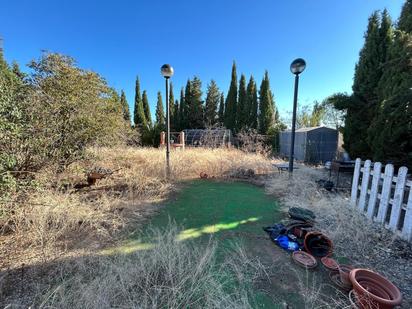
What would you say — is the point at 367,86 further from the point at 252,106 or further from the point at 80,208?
the point at 252,106

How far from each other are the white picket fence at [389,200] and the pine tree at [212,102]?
17735 millimetres

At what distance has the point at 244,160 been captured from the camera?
6809mm

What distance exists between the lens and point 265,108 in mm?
15742

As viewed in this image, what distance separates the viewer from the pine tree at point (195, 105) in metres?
20.6

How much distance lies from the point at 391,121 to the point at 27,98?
6504 millimetres

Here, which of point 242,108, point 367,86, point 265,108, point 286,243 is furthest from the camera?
point 242,108

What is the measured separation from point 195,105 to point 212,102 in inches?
69.2

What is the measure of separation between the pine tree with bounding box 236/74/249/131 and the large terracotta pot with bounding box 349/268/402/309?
1522 centimetres

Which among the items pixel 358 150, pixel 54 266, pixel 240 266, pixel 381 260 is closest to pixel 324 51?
pixel 358 150

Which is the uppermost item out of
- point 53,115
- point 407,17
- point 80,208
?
point 407,17

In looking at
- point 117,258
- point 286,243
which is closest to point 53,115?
point 117,258

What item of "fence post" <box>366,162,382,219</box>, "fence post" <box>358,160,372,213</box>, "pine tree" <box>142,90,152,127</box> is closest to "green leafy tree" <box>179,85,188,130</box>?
"pine tree" <box>142,90,152,127</box>

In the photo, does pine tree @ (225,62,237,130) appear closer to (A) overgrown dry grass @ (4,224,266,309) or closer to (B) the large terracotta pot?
(A) overgrown dry grass @ (4,224,266,309)

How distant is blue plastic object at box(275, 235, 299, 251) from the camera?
248 centimetres
